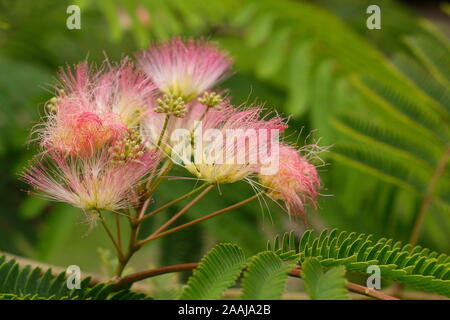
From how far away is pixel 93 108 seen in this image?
0.74 m

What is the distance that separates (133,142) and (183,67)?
20cm

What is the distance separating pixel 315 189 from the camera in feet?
2.65

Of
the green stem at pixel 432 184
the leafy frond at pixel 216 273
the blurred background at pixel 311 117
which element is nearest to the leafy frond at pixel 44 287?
the leafy frond at pixel 216 273

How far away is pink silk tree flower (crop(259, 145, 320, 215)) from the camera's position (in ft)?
2.50

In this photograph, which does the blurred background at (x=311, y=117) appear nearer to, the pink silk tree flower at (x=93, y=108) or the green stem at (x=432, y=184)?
the green stem at (x=432, y=184)

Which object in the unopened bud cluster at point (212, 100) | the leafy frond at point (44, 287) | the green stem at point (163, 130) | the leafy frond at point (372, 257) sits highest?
the unopened bud cluster at point (212, 100)

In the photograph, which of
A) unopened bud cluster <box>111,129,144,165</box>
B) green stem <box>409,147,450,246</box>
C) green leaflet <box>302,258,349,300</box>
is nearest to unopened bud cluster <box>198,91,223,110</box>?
unopened bud cluster <box>111,129,144,165</box>

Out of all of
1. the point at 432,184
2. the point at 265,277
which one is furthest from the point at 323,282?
the point at 432,184

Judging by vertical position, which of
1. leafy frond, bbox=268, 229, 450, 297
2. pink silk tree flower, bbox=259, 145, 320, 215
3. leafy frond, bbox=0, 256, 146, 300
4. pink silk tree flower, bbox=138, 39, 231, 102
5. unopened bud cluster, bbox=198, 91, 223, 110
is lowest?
leafy frond, bbox=0, 256, 146, 300

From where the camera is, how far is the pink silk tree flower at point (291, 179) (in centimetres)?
76

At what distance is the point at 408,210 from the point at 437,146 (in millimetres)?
188

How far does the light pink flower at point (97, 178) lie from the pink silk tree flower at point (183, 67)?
0.16 meters
